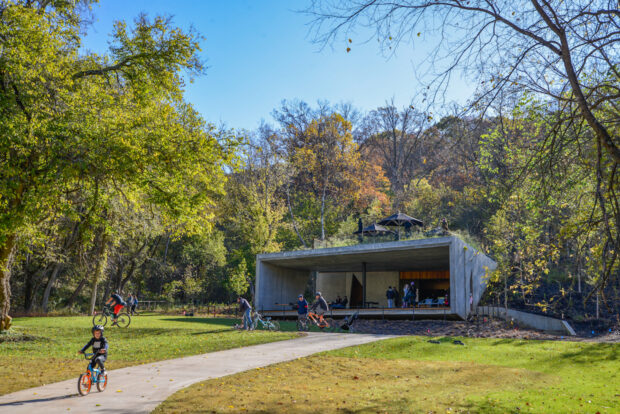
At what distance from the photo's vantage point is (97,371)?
7.48 metres

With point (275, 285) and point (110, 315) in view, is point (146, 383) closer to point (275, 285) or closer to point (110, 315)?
point (110, 315)

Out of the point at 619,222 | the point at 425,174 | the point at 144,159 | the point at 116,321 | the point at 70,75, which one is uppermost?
the point at 425,174

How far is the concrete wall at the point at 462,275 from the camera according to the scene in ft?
66.3

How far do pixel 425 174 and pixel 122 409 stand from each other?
42.1 metres

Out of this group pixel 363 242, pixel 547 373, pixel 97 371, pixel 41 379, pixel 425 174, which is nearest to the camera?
pixel 97 371

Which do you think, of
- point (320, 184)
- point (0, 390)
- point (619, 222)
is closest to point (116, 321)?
point (0, 390)

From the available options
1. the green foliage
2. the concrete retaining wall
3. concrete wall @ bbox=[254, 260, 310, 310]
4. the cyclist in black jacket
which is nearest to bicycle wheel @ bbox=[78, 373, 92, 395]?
the cyclist in black jacket

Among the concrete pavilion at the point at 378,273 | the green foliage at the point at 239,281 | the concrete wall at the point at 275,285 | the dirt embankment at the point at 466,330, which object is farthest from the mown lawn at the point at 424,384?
the green foliage at the point at 239,281

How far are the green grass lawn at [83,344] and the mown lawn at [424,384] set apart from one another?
3164mm

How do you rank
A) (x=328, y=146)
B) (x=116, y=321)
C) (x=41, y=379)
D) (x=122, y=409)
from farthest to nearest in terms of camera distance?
(x=328, y=146)
(x=116, y=321)
(x=41, y=379)
(x=122, y=409)

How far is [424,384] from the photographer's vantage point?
8352 millimetres

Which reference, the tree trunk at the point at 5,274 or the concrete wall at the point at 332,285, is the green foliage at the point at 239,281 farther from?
the tree trunk at the point at 5,274

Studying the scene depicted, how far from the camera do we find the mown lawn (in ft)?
22.0

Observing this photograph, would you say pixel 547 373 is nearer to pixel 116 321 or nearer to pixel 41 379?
pixel 41 379
